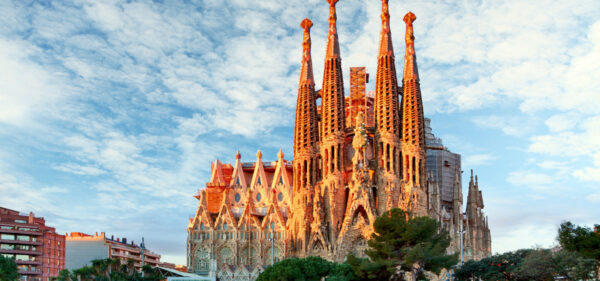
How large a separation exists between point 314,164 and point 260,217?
11.9m

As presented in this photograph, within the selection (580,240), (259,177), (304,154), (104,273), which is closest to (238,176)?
(259,177)

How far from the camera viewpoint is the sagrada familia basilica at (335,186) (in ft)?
205

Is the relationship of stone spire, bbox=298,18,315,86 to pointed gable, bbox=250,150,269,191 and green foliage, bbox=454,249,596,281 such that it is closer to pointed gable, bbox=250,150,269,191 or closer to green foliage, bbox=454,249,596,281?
pointed gable, bbox=250,150,269,191

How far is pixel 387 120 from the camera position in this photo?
65000mm

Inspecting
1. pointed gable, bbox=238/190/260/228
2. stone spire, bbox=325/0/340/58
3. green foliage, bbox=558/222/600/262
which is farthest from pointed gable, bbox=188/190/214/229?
green foliage, bbox=558/222/600/262

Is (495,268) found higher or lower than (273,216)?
lower

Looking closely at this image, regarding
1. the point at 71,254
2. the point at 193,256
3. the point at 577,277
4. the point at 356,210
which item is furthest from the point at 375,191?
the point at 71,254

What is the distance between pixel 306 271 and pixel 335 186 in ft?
78.6

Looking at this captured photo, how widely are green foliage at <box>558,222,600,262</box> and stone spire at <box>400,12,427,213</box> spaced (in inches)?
951

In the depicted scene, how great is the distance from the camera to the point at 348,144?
233ft

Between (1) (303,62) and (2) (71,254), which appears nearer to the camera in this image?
(1) (303,62)

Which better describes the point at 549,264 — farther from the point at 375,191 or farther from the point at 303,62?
the point at 303,62

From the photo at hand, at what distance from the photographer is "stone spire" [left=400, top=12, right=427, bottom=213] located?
63.6 metres

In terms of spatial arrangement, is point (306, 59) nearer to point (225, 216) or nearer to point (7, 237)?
point (225, 216)
